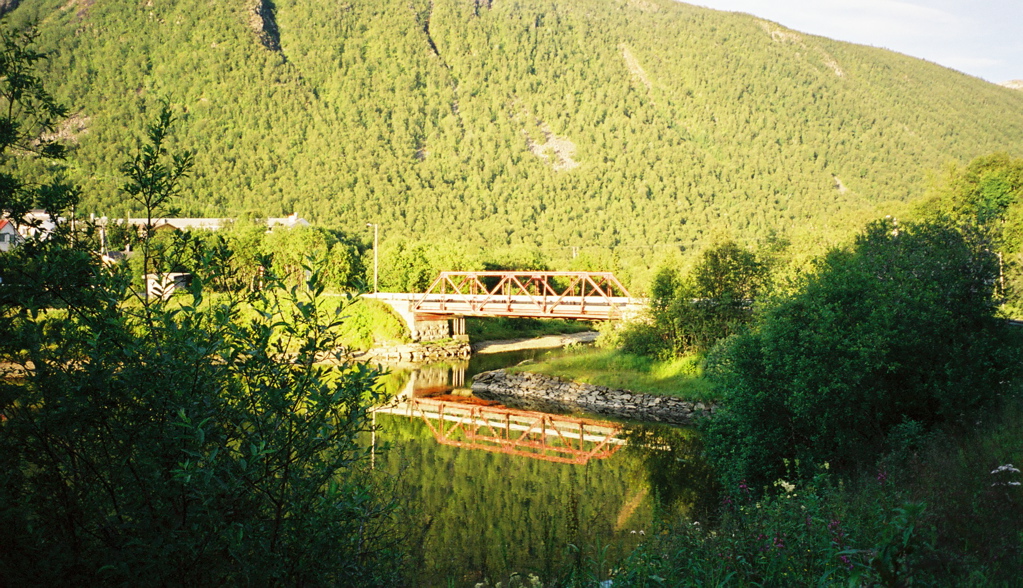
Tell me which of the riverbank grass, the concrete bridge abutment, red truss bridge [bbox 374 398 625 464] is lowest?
red truss bridge [bbox 374 398 625 464]

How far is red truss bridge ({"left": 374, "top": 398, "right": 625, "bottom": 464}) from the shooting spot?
1892 centimetres

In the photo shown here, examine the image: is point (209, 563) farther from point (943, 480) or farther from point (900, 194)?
point (900, 194)

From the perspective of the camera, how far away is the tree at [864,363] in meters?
12.0

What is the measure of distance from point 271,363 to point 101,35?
217120 millimetres

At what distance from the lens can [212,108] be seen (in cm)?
16075

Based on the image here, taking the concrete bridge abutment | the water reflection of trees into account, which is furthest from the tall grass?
the concrete bridge abutment

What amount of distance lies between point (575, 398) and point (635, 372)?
Result: 2.91 metres

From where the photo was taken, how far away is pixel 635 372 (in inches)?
1119

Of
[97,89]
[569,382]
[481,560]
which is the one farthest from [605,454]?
[97,89]

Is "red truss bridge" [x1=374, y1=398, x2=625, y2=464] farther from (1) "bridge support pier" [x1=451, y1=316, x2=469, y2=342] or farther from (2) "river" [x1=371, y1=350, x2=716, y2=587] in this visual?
(1) "bridge support pier" [x1=451, y1=316, x2=469, y2=342]

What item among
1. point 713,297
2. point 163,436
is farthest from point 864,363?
point 713,297

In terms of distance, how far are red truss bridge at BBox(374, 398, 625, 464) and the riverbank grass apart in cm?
361

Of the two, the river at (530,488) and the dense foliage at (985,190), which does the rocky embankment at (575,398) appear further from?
the dense foliage at (985,190)

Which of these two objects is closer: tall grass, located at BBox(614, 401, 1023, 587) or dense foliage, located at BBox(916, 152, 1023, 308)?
tall grass, located at BBox(614, 401, 1023, 587)
